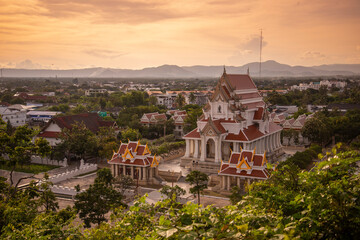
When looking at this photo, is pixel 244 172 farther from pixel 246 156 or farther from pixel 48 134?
pixel 48 134

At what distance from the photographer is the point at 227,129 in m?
33.4

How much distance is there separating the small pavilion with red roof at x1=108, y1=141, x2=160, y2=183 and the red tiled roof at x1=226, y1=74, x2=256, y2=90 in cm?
1170

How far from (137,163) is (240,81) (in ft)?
49.3

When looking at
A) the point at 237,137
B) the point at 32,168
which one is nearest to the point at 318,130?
the point at 237,137

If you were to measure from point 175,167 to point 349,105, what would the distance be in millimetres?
44481

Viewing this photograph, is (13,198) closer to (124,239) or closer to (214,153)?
(124,239)

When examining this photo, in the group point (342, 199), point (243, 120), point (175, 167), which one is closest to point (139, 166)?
point (175, 167)

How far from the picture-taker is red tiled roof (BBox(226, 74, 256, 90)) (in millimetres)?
35559

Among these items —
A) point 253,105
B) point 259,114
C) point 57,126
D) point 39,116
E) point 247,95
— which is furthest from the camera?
point 39,116

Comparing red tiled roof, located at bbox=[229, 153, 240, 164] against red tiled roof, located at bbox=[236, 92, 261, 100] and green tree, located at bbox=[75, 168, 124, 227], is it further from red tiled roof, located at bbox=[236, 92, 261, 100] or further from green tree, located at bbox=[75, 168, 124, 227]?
green tree, located at bbox=[75, 168, 124, 227]

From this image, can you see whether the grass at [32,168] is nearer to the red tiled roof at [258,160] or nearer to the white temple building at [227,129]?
the white temple building at [227,129]

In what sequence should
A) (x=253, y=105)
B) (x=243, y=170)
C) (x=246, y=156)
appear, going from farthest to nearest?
1. (x=253, y=105)
2. (x=246, y=156)
3. (x=243, y=170)

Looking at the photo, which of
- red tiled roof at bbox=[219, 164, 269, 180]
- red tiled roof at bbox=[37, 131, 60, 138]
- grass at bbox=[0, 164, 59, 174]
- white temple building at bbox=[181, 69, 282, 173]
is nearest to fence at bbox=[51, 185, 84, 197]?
grass at bbox=[0, 164, 59, 174]

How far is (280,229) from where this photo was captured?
17.5 ft
